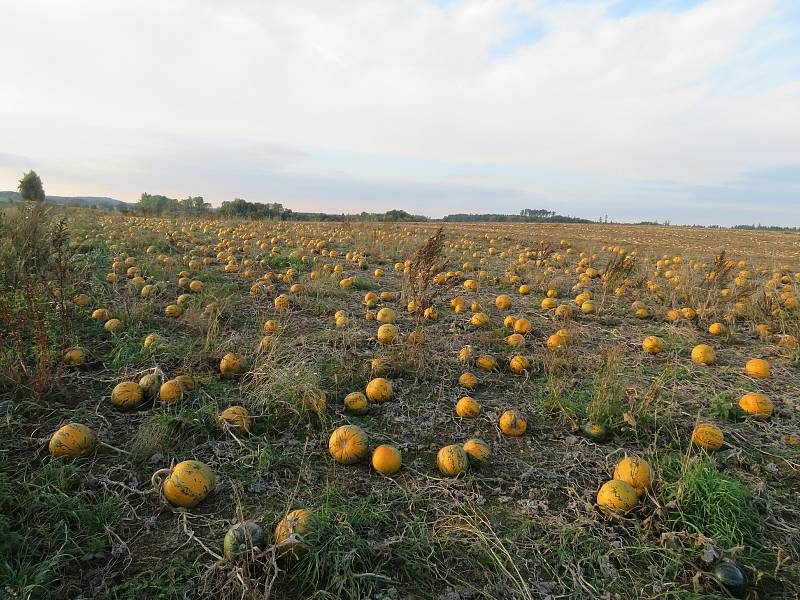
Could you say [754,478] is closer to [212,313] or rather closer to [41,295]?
[212,313]

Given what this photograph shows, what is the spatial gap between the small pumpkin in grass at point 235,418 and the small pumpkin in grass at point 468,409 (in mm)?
1653

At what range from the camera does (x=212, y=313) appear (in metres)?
5.01

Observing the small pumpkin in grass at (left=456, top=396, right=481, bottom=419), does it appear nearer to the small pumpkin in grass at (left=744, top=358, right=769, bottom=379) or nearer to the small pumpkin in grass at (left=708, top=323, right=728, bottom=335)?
the small pumpkin in grass at (left=744, top=358, right=769, bottom=379)

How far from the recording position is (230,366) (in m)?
3.94

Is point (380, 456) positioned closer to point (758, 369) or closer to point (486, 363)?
point (486, 363)

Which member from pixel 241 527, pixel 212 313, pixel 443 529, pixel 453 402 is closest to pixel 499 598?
A: pixel 443 529

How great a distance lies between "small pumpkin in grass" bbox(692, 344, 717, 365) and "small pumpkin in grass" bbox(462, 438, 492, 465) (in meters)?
3.23

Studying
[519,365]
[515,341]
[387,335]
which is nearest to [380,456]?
[519,365]

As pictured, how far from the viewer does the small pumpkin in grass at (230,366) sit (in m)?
3.94

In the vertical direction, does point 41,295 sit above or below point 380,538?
above

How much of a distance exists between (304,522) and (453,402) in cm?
194

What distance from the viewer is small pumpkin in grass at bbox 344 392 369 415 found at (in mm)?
3504

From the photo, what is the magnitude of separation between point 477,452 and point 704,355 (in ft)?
11.0

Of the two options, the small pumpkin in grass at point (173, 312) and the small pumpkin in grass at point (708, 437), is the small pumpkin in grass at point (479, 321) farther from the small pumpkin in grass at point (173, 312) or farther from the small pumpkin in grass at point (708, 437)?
the small pumpkin in grass at point (173, 312)
